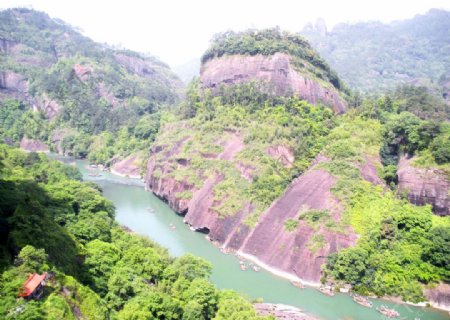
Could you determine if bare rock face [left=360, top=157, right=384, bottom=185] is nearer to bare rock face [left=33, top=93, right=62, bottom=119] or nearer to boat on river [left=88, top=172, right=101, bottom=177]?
boat on river [left=88, top=172, right=101, bottom=177]

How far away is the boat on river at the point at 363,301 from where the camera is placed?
3606 cm

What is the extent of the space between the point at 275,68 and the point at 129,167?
103ft

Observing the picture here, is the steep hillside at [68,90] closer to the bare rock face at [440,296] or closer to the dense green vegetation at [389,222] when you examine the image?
the dense green vegetation at [389,222]

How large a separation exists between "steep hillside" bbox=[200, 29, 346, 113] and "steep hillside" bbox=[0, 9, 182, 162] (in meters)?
22.2

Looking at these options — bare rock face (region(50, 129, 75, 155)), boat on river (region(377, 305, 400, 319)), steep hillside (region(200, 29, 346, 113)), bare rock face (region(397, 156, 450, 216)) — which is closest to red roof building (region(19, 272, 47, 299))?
boat on river (region(377, 305, 400, 319))

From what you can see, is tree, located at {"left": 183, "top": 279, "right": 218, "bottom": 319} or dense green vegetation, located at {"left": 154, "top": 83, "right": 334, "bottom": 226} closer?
tree, located at {"left": 183, "top": 279, "right": 218, "bottom": 319}

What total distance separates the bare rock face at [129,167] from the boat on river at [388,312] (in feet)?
170

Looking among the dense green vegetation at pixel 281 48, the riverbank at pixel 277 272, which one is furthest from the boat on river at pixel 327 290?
the dense green vegetation at pixel 281 48

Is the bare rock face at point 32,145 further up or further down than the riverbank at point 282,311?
further down

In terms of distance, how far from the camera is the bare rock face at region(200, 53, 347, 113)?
68.2 meters

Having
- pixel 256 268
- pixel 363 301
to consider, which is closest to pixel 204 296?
pixel 256 268

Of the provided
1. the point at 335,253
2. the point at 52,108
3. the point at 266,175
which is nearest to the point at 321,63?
the point at 266,175

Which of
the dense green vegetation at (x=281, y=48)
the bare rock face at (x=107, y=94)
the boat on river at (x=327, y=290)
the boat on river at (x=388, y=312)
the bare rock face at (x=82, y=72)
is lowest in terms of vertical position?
the boat on river at (x=327, y=290)

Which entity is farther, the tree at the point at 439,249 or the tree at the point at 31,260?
the tree at the point at 439,249
